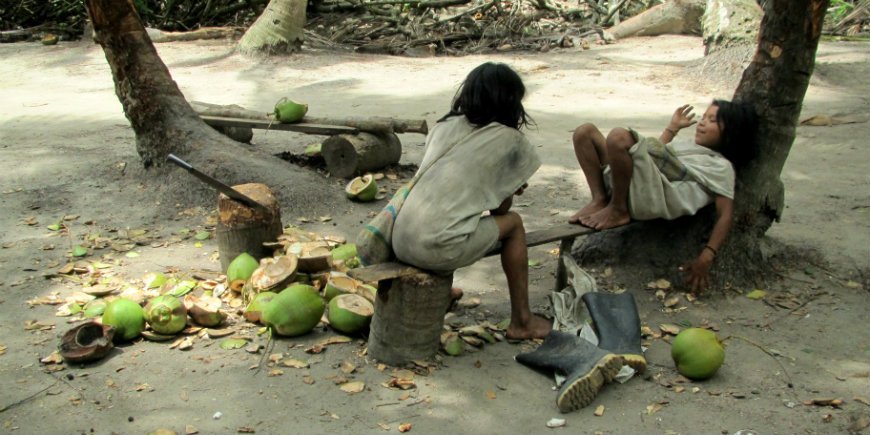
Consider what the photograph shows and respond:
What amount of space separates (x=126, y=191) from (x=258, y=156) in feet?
3.36

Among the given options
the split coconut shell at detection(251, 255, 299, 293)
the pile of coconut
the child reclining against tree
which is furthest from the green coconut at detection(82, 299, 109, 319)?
the child reclining against tree

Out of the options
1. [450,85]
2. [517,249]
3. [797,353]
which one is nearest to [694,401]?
[797,353]

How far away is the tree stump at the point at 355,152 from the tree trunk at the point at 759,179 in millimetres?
2514

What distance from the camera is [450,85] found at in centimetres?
1023

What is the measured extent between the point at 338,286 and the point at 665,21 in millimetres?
10777

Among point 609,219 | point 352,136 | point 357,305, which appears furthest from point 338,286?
point 352,136

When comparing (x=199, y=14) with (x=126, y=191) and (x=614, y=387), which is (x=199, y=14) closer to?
(x=126, y=191)

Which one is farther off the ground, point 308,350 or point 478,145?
point 478,145

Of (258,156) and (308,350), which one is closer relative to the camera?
(308,350)

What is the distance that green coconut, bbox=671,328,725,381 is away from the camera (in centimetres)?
339

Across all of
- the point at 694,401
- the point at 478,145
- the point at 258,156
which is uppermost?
the point at 478,145

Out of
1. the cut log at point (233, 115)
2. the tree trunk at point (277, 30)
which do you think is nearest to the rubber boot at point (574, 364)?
the cut log at point (233, 115)

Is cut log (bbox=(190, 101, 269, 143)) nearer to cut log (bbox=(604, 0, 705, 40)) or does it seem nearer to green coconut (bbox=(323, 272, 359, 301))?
green coconut (bbox=(323, 272, 359, 301))

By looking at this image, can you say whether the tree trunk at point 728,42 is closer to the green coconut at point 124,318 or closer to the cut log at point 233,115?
the cut log at point 233,115
